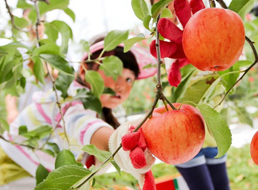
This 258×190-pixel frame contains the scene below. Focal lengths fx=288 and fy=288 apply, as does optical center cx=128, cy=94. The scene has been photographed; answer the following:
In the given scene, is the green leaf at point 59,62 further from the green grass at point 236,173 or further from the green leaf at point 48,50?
the green grass at point 236,173

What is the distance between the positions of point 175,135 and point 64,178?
12cm

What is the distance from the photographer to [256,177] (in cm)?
200

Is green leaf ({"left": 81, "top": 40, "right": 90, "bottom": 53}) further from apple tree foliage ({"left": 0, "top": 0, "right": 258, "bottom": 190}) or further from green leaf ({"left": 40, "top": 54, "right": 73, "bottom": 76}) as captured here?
green leaf ({"left": 40, "top": 54, "right": 73, "bottom": 76})

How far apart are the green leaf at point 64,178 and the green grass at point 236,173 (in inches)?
55.3

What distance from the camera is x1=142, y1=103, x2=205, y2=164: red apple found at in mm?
268

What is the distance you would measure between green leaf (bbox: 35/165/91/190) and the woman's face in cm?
64

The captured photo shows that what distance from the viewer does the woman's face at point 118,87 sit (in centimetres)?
95

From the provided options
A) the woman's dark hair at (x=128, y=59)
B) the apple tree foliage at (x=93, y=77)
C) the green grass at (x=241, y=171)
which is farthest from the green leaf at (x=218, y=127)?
the green grass at (x=241, y=171)

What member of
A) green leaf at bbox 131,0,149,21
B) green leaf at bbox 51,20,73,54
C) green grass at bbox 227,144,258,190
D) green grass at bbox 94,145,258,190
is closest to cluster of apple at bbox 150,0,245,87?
green leaf at bbox 131,0,149,21

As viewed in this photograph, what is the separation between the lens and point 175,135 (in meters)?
0.27

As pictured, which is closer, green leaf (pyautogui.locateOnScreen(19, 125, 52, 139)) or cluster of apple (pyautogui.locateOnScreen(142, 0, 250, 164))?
cluster of apple (pyautogui.locateOnScreen(142, 0, 250, 164))

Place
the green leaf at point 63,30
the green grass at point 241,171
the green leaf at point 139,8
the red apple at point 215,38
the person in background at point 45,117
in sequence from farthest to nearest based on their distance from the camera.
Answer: the green grass at point 241,171
the person in background at point 45,117
the green leaf at point 63,30
the green leaf at point 139,8
the red apple at point 215,38

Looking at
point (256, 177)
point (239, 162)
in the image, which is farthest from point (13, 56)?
point (239, 162)

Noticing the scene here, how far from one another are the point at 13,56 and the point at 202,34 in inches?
14.8
